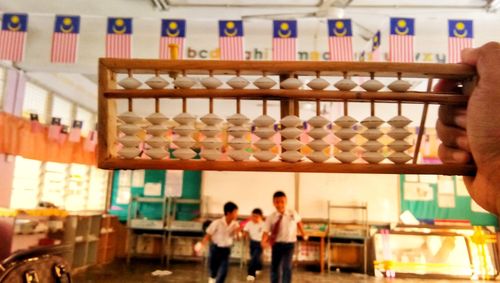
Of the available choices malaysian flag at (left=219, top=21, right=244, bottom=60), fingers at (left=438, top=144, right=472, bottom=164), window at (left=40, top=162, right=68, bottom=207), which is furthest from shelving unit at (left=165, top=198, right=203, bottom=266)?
fingers at (left=438, top=144, right=472, bottom=164)

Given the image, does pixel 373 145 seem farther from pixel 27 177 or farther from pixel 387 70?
pixel 27 177

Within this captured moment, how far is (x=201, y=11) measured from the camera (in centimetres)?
689

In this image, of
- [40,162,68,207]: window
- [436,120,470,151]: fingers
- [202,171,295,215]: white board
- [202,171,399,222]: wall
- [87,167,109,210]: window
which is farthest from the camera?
[87,167,109,210]: window

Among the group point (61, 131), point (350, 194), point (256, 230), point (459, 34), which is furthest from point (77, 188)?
point (459, 34)

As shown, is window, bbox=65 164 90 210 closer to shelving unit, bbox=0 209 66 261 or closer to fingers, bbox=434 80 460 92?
shelving unit, bbox=0 209 66 261

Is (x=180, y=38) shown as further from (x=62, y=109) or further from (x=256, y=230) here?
(x=62, y=109)

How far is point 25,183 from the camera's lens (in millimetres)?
9023

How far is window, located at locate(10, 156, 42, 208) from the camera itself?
8.70 meters

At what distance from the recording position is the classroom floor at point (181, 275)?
28.3ft

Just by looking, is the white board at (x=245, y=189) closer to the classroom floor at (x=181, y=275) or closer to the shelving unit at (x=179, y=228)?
the shelving unit at (x=179, y=228)

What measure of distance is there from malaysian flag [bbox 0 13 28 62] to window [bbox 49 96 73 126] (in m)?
4.14

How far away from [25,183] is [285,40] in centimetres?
689

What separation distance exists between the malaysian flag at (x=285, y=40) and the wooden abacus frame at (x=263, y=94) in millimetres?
4175

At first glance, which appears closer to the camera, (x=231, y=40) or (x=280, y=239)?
(x=231, y=40)
